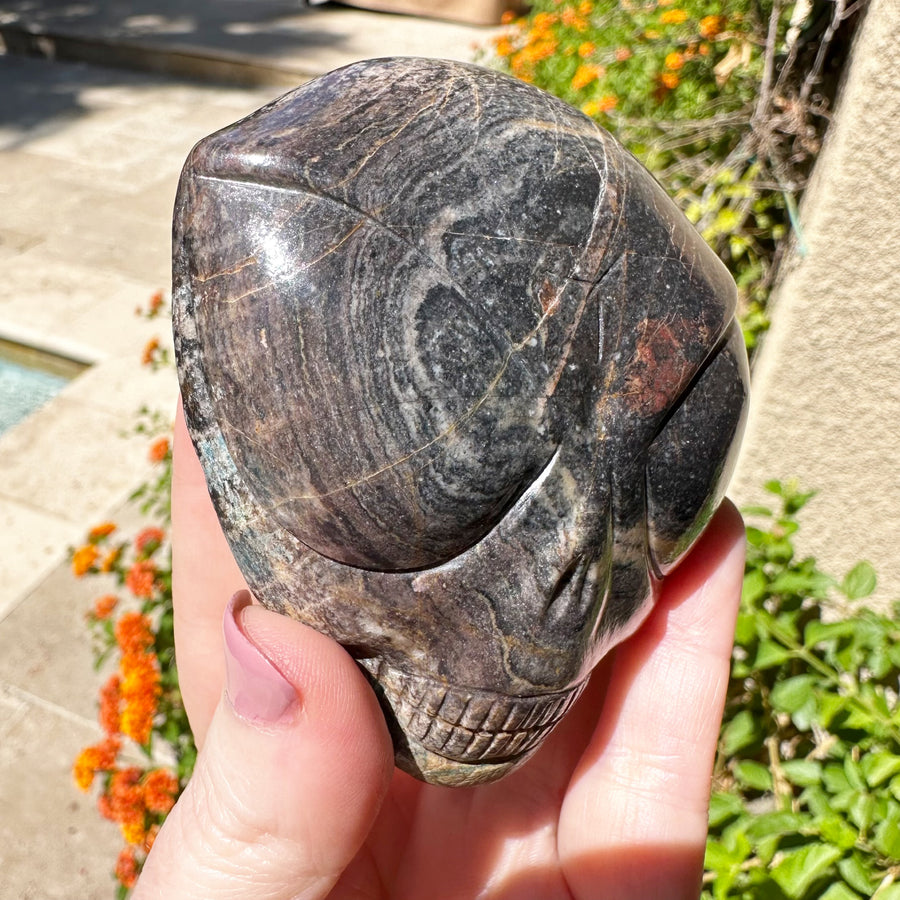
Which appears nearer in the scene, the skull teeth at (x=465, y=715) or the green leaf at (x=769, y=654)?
the skull teeth at (x=465, y=715)

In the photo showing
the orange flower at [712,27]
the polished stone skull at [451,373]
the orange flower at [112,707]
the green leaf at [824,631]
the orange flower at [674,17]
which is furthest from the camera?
the orange flower at [674,17]

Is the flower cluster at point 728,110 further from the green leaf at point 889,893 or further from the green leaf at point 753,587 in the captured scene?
the green leaf at point 889,893

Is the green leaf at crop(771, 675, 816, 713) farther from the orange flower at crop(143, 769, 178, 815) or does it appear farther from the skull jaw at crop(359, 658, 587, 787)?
the orange flower at crop(143, 769, 178, 815)

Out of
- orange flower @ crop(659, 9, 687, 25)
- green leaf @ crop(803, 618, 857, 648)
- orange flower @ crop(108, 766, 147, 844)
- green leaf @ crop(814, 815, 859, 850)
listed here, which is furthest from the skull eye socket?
orange flower @ crop(659, 9, 687, 25)

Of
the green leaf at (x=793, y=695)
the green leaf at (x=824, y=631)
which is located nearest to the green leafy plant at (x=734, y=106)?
the green leaf at (x=824, y=631)

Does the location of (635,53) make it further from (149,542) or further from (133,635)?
(133,635)

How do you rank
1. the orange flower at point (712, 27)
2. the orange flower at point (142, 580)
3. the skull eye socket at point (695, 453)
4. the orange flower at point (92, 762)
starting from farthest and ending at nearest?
the orange flower at point (712, 27), the orange flower at point (142, 580), the orange flower at point (92, 762), the skull eye socket at point (695, 453)

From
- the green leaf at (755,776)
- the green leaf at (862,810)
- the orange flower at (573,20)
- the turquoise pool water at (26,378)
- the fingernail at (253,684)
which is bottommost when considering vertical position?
the turquoise pool water at (26,378)
